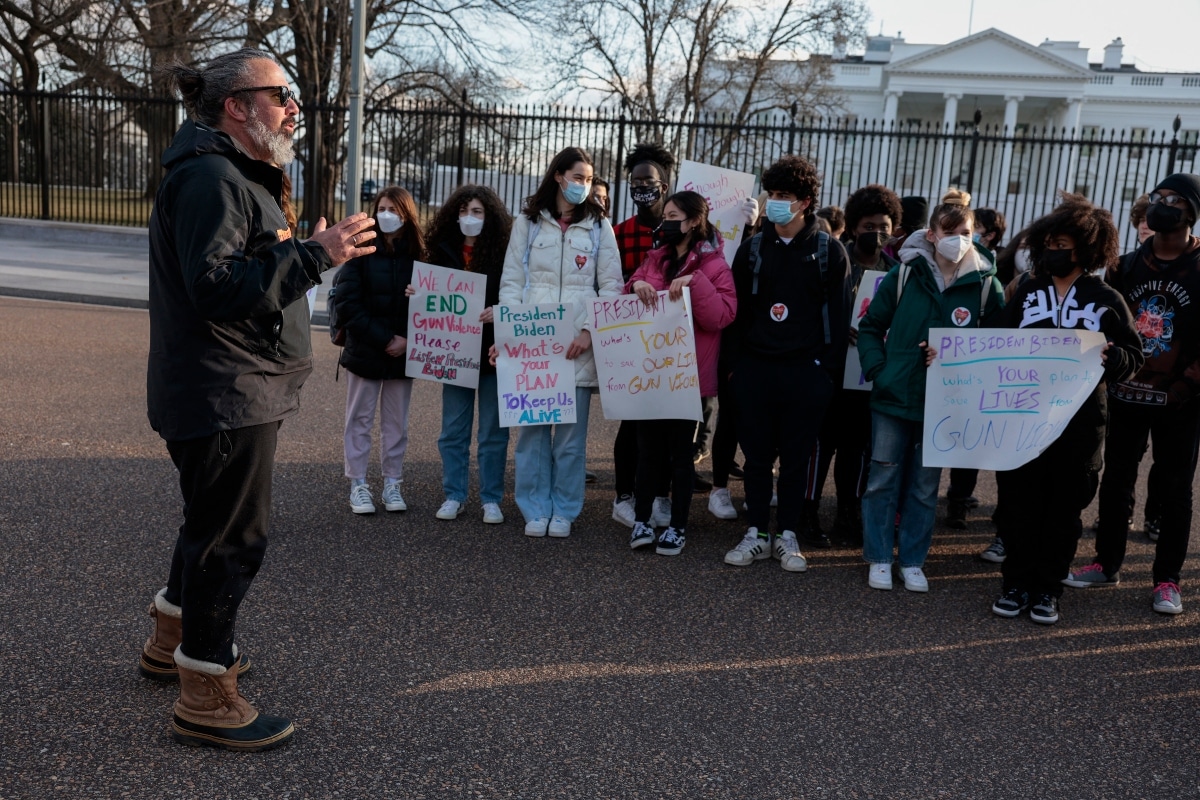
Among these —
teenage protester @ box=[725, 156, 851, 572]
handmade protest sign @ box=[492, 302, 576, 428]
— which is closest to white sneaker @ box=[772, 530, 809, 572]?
teenage protester @ box=[725, 156, 851, 572]

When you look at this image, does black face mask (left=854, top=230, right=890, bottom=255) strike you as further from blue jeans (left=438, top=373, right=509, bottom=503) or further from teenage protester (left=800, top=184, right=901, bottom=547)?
blue jeans (left=438, top=373, right=509, bottom=503)

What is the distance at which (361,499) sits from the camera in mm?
5531

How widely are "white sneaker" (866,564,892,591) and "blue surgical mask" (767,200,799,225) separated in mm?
1760

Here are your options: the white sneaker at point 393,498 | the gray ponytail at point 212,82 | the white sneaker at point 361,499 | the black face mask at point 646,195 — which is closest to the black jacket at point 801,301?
the black face mask at point 646,195

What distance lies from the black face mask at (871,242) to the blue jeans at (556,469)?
1.78 metres

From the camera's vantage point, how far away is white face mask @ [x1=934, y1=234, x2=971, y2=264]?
4750 mm

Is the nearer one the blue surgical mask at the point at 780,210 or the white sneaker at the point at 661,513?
the blue surgical mask at the point at 780,210

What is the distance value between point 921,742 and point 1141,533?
344cm

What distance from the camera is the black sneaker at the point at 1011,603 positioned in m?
4.63

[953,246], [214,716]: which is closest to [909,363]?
[953,246]

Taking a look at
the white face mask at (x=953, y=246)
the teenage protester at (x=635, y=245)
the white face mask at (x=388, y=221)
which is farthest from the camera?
the teenage protester at (x=635, y=245)

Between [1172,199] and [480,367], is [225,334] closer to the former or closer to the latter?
[480,367]

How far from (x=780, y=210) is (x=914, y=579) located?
1909mm

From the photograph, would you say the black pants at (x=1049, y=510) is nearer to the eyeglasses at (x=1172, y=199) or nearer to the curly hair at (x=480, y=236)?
the eyeglasses at (x=1172, y=199)
